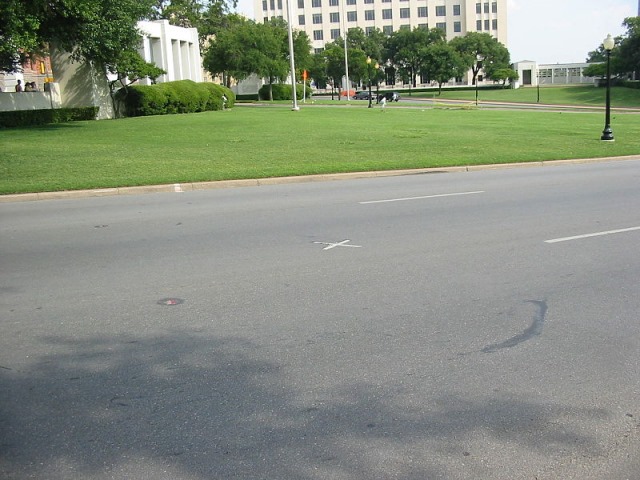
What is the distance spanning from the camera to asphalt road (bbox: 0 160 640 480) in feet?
12.1

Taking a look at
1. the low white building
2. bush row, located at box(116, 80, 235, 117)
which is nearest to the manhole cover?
bush row, located at box(116, 80, 235, 117)

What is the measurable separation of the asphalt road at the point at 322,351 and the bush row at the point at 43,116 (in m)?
23.5

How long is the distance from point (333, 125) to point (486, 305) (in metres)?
26.1

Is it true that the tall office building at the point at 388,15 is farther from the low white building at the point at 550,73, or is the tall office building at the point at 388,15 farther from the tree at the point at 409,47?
the tree at the point at 409,47

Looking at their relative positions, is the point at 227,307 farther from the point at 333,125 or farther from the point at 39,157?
the point at 333,125

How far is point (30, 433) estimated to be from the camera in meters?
3.93

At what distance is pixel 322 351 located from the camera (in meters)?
5.04

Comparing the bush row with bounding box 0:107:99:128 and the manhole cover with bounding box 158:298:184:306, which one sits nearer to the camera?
the manhole cover with bounding box 158:298:184:306

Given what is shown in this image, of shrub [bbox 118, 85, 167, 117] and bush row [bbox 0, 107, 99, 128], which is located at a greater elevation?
shrub [bbox 118, 85, 167, 117]

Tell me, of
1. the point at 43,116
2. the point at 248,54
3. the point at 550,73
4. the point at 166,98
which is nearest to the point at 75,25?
the point at 43,116

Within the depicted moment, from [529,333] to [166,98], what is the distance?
121ft

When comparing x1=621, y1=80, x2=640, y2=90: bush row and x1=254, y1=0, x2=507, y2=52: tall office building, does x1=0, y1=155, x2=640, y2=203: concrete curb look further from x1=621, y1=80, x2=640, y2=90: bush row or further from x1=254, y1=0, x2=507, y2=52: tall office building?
x1=254, y1=0, x2=507, y2=52: tall office building

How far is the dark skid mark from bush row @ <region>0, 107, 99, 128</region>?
97.5 ft

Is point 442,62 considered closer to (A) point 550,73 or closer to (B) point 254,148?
(A) point 550,73
